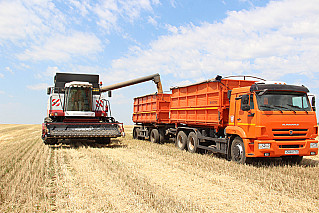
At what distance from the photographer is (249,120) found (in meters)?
9.05

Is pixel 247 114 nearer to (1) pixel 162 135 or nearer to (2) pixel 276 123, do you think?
(2) pixel 276 123

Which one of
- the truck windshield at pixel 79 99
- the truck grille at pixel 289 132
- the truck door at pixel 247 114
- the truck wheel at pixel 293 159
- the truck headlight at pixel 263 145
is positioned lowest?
the truck wheel at pixel 293 159

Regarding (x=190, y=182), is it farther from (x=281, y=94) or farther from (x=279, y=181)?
(x=281, y=94)

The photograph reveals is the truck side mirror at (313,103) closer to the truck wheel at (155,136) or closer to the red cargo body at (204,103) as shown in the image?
the red cargo body at (204,103)

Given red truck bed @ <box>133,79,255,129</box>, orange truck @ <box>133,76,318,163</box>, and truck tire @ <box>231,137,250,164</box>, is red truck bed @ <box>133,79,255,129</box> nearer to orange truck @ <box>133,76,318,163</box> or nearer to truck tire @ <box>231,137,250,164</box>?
orange truck @ <box>133,76,318,163</box>

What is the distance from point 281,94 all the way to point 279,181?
3.20 m

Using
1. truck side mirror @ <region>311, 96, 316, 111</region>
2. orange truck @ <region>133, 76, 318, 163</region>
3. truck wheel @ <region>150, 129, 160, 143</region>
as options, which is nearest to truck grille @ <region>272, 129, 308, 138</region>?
orange truck @ <region>133, 76, 318, 163</region>

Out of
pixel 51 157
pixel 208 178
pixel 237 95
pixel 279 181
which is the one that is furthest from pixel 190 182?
pixel 51 157

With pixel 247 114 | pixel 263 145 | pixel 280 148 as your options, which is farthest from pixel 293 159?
pixel 247 114

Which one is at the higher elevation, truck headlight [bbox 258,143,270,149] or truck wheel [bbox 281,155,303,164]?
truck headlight [bbox 258,143,270,149]

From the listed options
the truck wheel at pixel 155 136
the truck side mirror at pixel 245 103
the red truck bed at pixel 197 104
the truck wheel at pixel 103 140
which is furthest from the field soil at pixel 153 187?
the truck wheel at pixel 155 136

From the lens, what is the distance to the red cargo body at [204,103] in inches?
418

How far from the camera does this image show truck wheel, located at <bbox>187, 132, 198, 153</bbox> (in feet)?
39.5

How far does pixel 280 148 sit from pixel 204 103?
367cm
